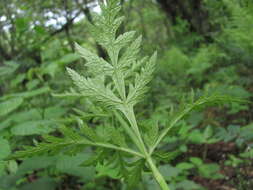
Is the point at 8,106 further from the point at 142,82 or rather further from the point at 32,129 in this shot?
the point at 142,82

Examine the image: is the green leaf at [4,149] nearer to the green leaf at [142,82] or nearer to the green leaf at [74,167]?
the green leaf at [74,167]

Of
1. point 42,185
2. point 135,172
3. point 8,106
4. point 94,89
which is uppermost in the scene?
point 94,89

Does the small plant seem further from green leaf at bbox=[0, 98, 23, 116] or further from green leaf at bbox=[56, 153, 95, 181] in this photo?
green leaf at bbox=[0, 98, 23, 116]

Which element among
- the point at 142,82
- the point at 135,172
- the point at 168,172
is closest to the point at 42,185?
the point at 168,172

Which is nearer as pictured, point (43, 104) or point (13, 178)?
point (13, 178)

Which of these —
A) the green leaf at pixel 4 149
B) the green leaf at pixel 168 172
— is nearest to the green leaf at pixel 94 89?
the green leaf at pixel 4 149

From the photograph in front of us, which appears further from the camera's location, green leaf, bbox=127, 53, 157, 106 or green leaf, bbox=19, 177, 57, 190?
green leaf, bbox=19, 177, 57, 190

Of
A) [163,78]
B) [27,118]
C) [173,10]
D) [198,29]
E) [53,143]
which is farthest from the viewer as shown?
[173,10]

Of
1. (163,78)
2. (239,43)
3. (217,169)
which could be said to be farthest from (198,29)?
(217,169)

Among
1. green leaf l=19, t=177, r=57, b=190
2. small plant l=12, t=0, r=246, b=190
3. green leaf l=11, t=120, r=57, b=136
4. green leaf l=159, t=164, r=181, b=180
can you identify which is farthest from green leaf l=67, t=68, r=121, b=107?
green leaf l=159, t=164, r=181, b=180

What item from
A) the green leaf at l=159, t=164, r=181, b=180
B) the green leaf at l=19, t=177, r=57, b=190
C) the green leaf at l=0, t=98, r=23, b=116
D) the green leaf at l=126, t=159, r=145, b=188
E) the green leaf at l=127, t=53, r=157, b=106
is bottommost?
the green leaf at l=159, t=164, r=181, b=180

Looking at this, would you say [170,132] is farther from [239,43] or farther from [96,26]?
[239,43]
